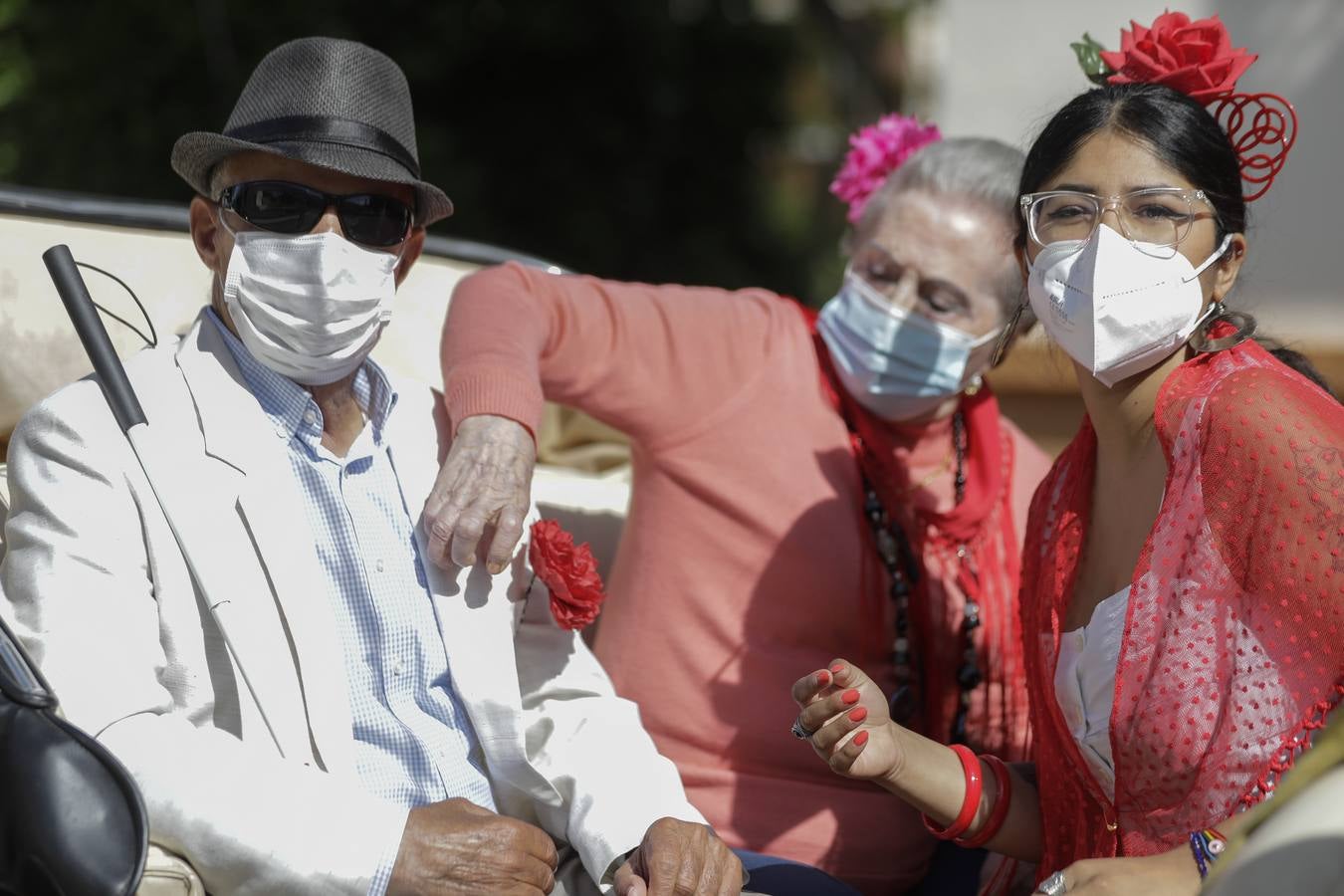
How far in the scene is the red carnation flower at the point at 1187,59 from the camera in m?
2.56

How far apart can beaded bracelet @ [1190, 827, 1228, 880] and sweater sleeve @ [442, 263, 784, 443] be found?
1.41 metres

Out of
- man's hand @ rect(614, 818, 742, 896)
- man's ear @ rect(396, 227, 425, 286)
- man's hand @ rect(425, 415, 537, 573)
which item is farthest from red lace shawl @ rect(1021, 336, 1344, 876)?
man's ear @ rect(396, 227, 425, 286)

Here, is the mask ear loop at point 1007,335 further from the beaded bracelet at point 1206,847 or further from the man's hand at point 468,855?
the man's hand at point 468,855

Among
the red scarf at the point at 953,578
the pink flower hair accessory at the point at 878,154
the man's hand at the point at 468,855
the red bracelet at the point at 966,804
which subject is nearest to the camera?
the man's hand at the point at 468,855

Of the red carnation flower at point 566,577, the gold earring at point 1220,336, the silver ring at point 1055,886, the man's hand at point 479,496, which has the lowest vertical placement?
the silver ring at point 1055,886

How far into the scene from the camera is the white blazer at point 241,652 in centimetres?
224

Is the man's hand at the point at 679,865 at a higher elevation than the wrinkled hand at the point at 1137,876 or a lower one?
lower

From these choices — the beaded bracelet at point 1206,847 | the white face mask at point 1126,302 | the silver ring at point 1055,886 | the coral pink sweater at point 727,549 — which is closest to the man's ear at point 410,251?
the coral pink sweater at point 727,549

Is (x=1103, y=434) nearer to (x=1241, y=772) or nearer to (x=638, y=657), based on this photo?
(x=1241, y=772)

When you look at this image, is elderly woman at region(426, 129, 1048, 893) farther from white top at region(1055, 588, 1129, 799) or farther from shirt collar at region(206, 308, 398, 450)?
white top at region(1055, 588, 1129, 799)

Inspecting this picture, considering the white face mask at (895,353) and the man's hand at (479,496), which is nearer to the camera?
the man's hand at (479,496)

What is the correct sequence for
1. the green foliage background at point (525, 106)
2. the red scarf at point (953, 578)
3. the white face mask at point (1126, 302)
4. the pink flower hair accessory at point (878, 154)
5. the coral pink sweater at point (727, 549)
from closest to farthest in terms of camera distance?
the white face mask at point (1126, 302)
the coral pink sweater at point (727, 549)
the red scarf at point (953, 578)
the pink flower hair accessory at point (878, 154)
the green foliage background at point (525, 106)

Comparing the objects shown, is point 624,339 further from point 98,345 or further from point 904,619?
point 98,345

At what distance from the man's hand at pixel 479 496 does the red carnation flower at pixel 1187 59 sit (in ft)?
4.15
